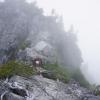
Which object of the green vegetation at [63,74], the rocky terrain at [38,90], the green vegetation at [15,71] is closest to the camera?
the rocky terrain at [38,90]

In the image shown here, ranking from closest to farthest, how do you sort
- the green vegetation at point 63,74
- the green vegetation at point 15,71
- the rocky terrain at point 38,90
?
1. the rocky terrain at point 38,90
2. the green vegetation at point 15,71
3. the green vegetation at point 63,74

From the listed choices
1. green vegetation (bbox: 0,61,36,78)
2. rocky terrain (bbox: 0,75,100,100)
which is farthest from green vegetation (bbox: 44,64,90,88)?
green vegetation (bbox: 0,61,36,78)

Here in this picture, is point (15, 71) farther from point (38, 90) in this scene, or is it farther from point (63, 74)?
point (63, 74)

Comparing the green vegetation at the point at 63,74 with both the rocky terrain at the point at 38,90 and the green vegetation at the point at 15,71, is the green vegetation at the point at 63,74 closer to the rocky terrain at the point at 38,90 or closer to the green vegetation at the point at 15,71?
the rocky terrain at the point at 38,90

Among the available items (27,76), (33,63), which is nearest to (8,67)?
(27,76)

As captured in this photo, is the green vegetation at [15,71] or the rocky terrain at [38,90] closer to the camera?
the rocky terrain at [38,90]

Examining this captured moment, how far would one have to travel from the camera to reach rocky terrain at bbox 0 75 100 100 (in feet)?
168

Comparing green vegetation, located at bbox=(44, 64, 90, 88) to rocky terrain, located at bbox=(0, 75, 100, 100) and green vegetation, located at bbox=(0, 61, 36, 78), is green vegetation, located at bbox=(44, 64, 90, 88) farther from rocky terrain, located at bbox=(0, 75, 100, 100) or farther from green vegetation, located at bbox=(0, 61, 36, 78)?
green vegetation, located at bbox=(0, 61, 36, 78)

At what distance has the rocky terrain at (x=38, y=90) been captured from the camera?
51.1m

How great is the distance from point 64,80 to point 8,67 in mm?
13552

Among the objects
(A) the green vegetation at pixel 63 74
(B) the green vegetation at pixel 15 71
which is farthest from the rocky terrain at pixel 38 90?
(A) the green vegetation at pixel 63 74

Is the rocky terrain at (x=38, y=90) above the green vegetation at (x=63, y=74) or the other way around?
the other way around

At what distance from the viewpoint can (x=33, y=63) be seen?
2849 inches

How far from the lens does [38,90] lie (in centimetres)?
5322
